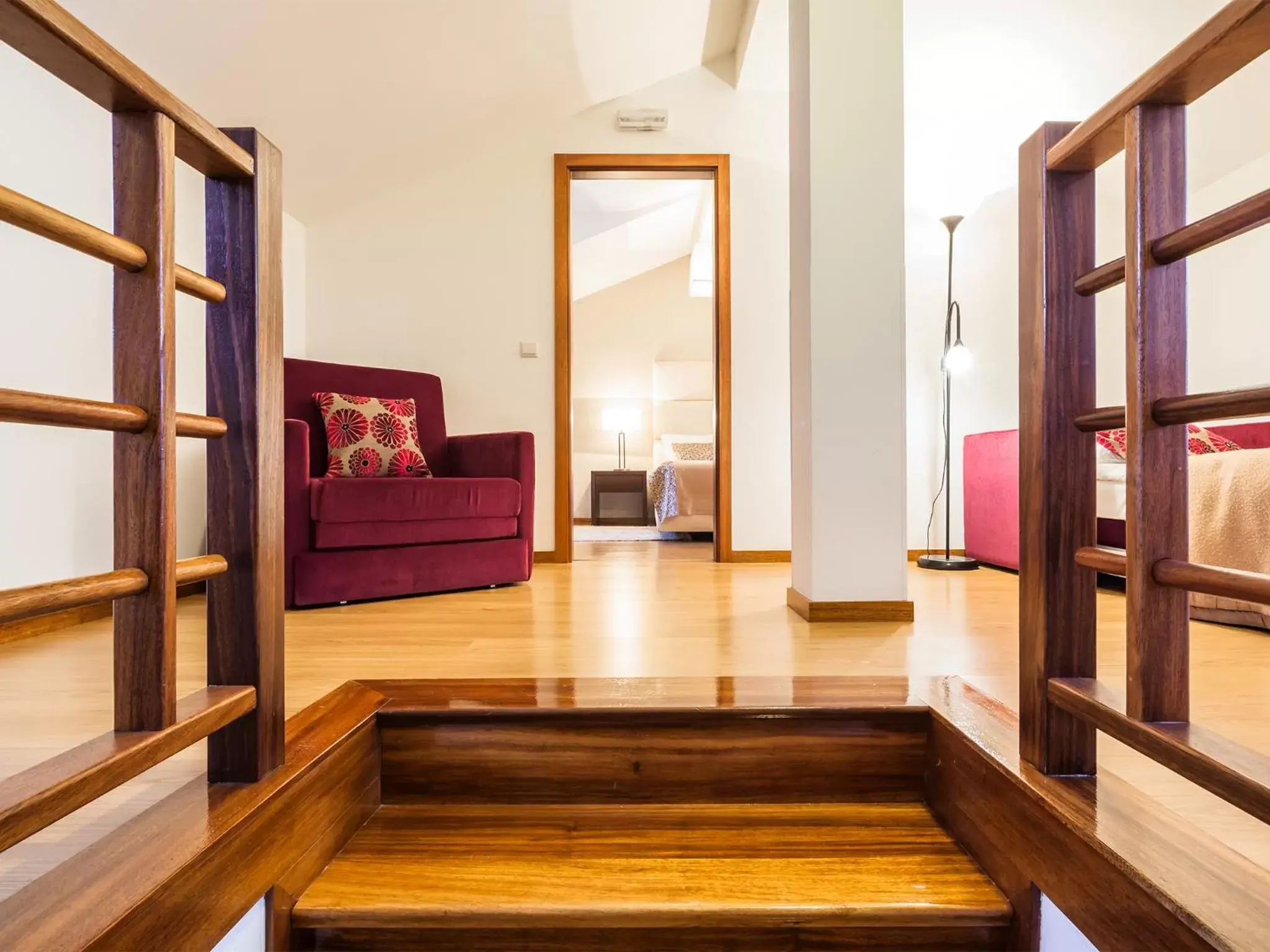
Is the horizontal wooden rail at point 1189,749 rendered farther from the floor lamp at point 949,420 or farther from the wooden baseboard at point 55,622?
the floor lamp at point 949,420

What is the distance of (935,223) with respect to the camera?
147 inches

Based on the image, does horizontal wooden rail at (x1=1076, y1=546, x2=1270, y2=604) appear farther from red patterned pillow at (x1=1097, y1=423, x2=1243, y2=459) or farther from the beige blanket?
red patterned pillow at (x1=1097, y1=423, x2=1243, y2=459)

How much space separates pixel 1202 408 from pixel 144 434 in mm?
1012

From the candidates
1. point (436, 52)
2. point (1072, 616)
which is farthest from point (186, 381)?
point (1072, 616)

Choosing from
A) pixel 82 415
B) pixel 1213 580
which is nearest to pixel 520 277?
pixel 82 415

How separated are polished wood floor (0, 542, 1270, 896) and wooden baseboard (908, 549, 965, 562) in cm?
107

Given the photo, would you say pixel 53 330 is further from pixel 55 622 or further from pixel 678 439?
pixel 678 439

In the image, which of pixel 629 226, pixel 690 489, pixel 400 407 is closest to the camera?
pixel 400 407

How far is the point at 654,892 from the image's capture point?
0.88m

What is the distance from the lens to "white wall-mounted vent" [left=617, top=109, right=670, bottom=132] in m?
3.64

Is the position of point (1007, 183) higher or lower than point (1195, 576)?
higher

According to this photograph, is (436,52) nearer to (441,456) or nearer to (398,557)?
(441,456)

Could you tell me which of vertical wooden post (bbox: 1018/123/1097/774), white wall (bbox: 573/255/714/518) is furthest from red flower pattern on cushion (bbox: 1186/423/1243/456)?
white wall (bbox: 573/255/714/518)

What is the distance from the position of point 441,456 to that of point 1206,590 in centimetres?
302
